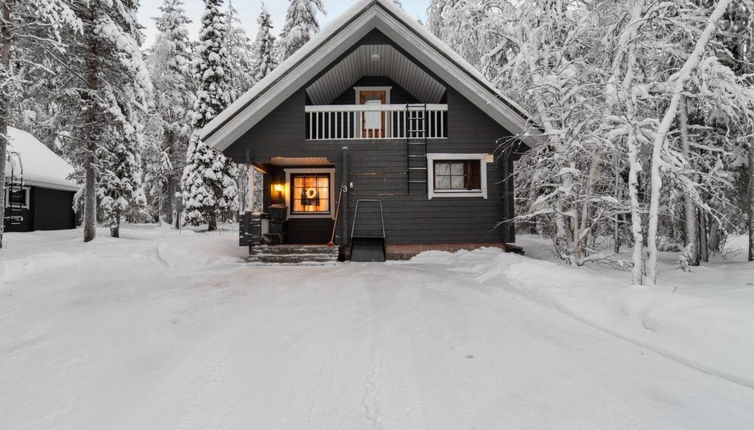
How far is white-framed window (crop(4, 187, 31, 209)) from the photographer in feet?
52.2

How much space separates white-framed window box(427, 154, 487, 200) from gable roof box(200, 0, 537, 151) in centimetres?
137

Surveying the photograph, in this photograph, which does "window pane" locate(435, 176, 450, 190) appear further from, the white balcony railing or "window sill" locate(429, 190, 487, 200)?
the white balcony railing

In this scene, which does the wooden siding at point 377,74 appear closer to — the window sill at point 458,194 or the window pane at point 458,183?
the window pane at point 458,183

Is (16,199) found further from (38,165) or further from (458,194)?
(458,194)

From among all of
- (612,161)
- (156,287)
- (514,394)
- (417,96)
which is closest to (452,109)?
(417,96)

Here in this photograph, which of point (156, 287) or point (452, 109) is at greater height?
point (452, 109)

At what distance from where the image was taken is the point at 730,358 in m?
2.77

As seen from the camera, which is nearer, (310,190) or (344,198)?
(344,198)

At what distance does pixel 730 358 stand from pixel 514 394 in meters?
1.78

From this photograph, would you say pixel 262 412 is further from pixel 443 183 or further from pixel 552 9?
pixel 552 9

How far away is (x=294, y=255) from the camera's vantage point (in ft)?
28.7

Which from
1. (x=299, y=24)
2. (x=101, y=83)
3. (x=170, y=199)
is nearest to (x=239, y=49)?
(x=299, y=24)

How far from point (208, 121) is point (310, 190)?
11.2 m

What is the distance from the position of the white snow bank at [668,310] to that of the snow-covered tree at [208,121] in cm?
1717
